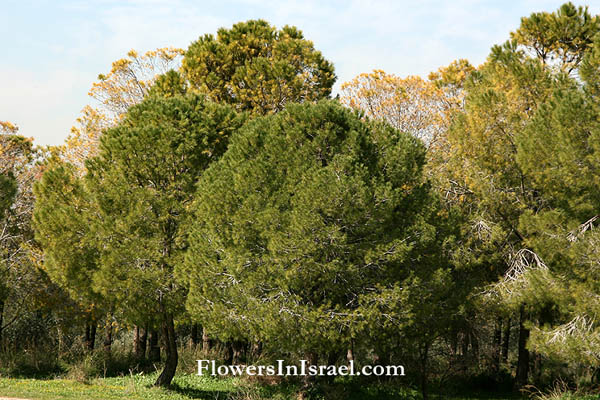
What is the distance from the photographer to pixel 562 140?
1398 cm

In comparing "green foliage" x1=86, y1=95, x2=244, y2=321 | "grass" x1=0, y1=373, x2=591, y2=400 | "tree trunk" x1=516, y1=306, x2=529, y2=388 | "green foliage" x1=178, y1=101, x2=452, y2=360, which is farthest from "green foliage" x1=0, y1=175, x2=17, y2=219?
"tree trunk" x1=516, y1=306, x2=529, y2=388

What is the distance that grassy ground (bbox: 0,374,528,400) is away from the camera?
13.7m

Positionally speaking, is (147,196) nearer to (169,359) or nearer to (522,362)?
(169,359)

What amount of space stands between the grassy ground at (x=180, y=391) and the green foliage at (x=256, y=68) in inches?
338

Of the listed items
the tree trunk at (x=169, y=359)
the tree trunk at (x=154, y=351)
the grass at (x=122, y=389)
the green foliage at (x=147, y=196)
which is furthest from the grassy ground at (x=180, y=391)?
the tree trunk at (x=154, y=351)

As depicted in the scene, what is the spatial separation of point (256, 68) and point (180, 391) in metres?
10.2

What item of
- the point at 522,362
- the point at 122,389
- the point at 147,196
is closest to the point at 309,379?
the point at 122,389

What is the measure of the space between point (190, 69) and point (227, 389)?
10.4 meters

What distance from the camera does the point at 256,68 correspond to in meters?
19.7

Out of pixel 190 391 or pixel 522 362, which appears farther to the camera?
pixel 522 362

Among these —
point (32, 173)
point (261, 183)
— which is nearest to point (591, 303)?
point (261, 183)

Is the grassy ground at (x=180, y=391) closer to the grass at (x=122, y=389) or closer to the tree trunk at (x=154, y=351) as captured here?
the grass at (x=122, y=389)

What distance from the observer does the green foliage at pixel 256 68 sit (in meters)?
19.8

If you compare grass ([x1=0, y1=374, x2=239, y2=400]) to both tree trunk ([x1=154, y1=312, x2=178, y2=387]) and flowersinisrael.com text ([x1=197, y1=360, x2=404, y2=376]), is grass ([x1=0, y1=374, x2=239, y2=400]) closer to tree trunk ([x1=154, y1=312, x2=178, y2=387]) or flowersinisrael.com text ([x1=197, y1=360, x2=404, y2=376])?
tree trunk ([x1=154, y1=312, x2=178, y2=387])
